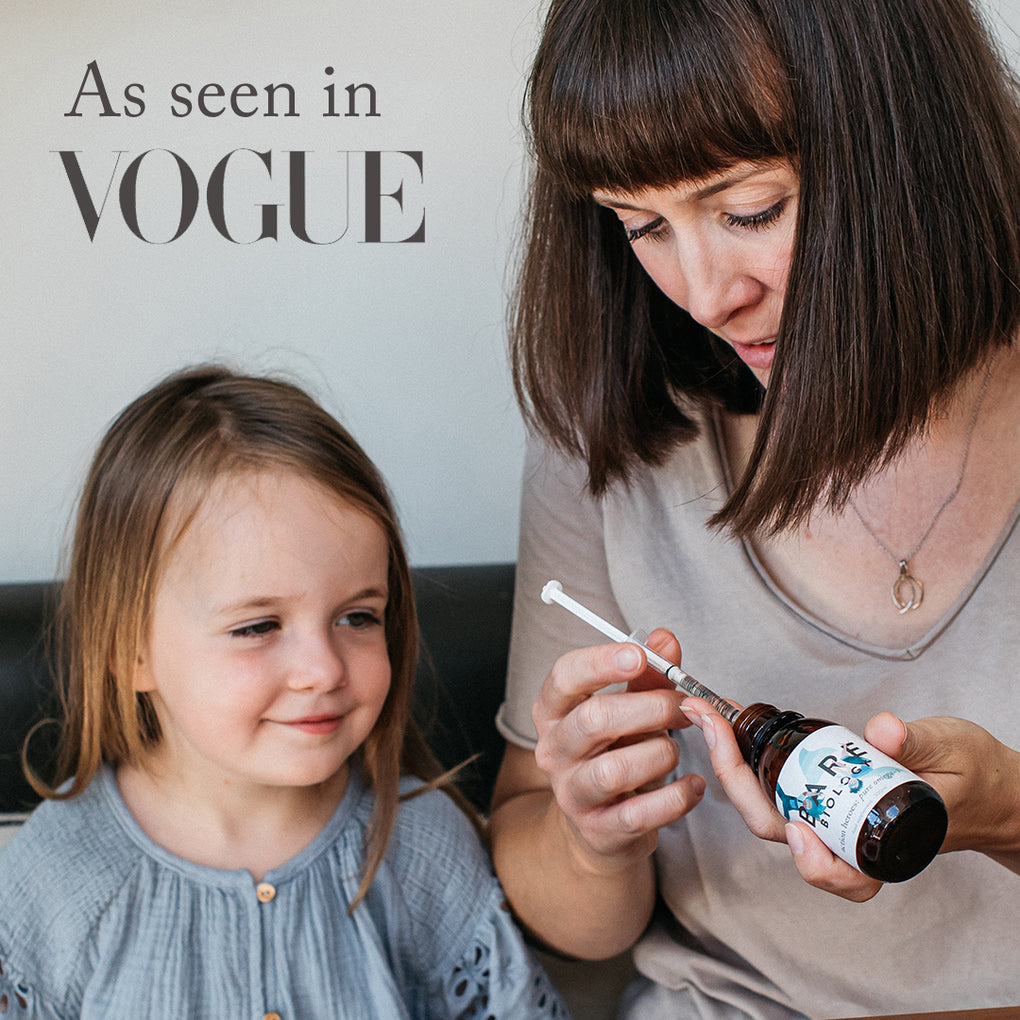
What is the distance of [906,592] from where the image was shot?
1.04 metres

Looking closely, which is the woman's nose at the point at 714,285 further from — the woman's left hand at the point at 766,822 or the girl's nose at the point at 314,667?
the girl's nose at the point at 314,667

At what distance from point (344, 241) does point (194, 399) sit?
424 millimetres

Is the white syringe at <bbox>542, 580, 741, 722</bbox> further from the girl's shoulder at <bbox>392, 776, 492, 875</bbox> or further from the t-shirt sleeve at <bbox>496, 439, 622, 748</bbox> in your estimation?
the girl's shoulder at <bbox>392, 776, 492, 875</bbox>

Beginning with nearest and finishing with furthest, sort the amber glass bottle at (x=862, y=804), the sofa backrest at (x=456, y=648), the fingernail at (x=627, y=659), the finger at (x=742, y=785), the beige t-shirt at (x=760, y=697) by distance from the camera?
1. the amber glass bottle at (x=862, y=804)
2. the finger at (x=742, y=785)
3. the fingernail at (x=627, y=659)
4. the beige t-shirt at (x=760, y=697)
5. the sofa backrest at (x=456, y=648)

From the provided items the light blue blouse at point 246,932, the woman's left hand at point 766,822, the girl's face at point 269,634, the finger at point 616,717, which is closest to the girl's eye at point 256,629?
the girl's face at point 269,634

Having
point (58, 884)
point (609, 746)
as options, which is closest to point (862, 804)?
point (609, 746)

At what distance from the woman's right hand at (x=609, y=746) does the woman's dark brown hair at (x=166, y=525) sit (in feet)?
1.01

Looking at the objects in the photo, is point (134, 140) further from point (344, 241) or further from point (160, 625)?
point (160, 625)

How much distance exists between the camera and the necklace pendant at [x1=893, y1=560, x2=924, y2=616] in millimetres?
1032

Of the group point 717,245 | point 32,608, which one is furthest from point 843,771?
point 32,608

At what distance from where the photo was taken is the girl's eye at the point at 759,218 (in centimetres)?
86

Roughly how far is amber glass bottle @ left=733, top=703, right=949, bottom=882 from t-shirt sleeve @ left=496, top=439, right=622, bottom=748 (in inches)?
20.5

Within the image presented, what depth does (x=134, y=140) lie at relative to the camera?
4.85 ft

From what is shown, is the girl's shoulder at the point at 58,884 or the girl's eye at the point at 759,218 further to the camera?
the girl's shoulder at the point at 58,884
